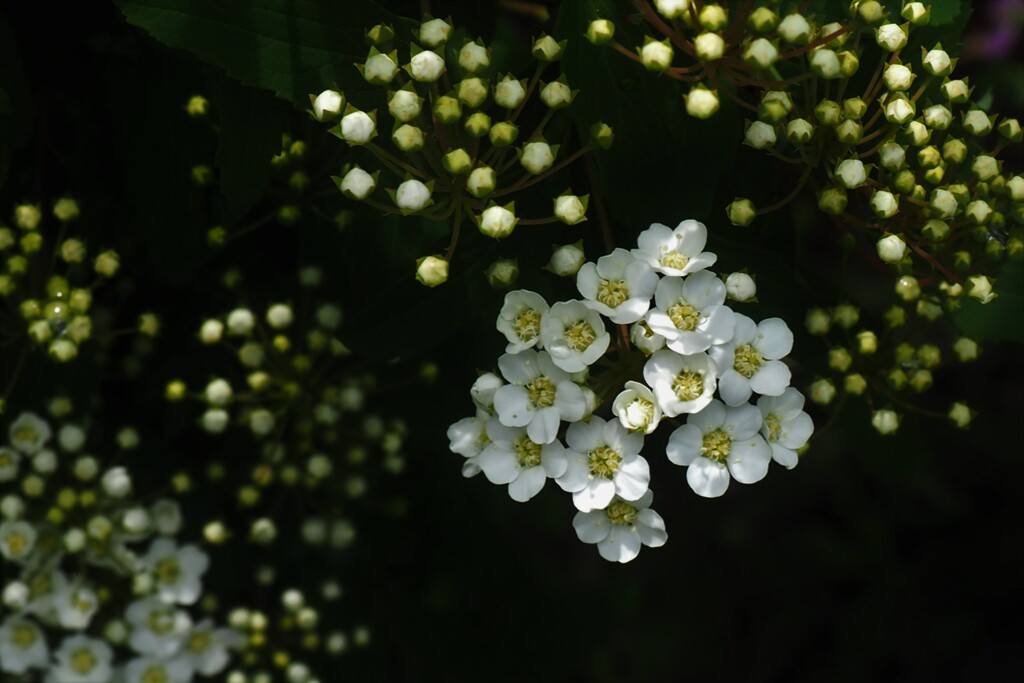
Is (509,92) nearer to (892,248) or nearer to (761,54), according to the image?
(761,54)

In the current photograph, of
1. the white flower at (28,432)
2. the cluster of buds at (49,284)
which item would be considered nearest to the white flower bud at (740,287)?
the cluster of buds at (49,284)

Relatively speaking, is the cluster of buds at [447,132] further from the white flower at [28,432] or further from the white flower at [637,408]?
the white flower at [28,432]

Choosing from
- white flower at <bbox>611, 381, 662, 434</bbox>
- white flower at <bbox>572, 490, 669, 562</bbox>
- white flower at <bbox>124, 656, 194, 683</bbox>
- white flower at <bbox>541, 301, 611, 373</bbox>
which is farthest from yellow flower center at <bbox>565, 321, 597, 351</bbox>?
white flower at <bbox>124, 656, 194, 683</bbox>

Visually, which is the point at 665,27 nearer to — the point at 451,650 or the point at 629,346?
the point at 629,346

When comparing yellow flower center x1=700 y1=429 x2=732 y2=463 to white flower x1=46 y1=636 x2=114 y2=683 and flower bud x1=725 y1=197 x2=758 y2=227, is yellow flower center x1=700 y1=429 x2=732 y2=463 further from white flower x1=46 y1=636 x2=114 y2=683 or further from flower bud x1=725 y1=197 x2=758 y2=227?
white flower x1=46 y1=636 x2=114 y2=683

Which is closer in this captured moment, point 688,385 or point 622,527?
point 688,385

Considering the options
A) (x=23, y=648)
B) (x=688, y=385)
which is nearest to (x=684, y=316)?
(x=688, y=385)

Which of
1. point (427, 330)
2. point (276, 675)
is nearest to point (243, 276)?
point (427, 330)
